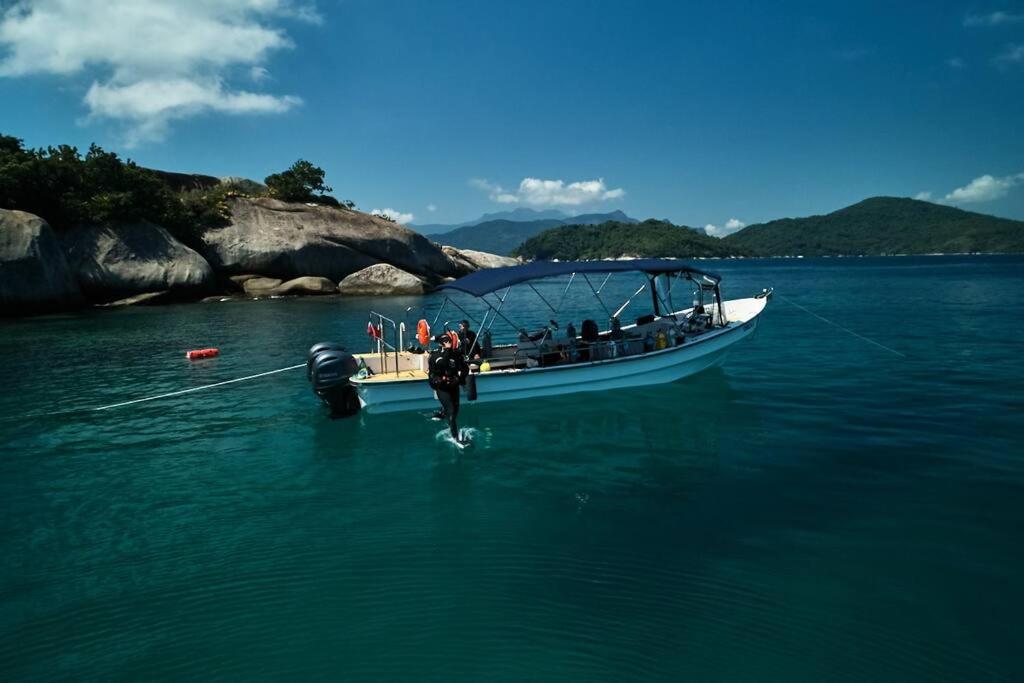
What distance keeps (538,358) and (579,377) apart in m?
1.24

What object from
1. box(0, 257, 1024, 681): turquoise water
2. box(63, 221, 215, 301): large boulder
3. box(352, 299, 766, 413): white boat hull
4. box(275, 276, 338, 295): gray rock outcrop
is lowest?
box(0, 257, 1024, 681): turquoise water

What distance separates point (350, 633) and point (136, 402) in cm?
1351

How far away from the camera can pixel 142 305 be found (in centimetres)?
4444

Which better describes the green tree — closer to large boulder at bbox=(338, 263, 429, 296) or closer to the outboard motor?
large boulder at bbox=(338, 263, 429, 296)

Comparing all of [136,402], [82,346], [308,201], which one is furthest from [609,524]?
[308,201]

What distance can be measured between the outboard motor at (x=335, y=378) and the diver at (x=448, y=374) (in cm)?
284

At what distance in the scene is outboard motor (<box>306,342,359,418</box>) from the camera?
532 inches

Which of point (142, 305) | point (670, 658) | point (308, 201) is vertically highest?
point (308, 201)

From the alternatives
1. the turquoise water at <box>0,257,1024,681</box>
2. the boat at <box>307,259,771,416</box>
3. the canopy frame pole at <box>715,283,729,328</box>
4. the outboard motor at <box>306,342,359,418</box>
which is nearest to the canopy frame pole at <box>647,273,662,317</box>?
the boat at <box>307,259,771,416</box>

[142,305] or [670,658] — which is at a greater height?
[142,305]

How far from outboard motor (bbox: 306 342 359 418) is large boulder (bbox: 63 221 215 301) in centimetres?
3938

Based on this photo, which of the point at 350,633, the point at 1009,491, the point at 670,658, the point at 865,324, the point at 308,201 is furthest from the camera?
the point at 308,201

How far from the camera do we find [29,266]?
36.4 m

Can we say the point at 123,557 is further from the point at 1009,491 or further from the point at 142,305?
the point at 142,305
